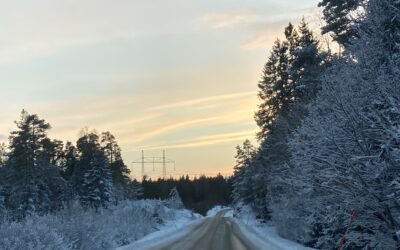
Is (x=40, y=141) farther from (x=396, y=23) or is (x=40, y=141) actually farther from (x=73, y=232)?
(x=396, y=23)

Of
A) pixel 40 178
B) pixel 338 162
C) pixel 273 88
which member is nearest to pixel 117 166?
pixel 40 178

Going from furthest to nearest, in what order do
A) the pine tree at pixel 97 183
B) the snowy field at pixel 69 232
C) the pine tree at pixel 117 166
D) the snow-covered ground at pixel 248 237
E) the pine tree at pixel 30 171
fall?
the pine tree at pixel 117 166
the pine tree at pixel 97 183
the pine tree at pixel 30 171
the snow-covered ground at pixel 248 237
the snowy field at pixel 69 232

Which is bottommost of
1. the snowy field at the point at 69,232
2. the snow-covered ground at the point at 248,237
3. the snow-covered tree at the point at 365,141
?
the snow-covered ground at the point at 248,237

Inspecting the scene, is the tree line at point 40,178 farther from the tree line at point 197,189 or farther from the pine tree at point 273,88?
the tree line at point 197,189

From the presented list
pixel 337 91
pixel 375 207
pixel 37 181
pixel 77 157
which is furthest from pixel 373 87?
pixel 77 157

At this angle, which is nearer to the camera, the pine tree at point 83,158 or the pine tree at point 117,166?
the pine tree at point 83,158

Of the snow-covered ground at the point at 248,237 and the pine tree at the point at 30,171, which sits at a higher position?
the pine tree at the point at 30,171

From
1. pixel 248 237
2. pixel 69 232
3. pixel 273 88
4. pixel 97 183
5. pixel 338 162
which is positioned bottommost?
pixel 248 237

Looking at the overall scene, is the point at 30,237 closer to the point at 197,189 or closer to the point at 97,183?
the point at 97,183

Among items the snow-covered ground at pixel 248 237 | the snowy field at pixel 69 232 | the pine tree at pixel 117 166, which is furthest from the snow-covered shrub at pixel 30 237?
the pine tree at pixel 117 166

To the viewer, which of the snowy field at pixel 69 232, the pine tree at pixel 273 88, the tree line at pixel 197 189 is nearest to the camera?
the snowy field at pixel 69 232

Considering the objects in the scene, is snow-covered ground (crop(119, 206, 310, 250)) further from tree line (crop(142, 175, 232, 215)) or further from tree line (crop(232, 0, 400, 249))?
tree line (crop(142, 175, 232, 215))

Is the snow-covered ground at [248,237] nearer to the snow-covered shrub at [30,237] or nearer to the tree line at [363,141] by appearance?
the snow-covered shrub at [30,237]

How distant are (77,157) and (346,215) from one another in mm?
83705
